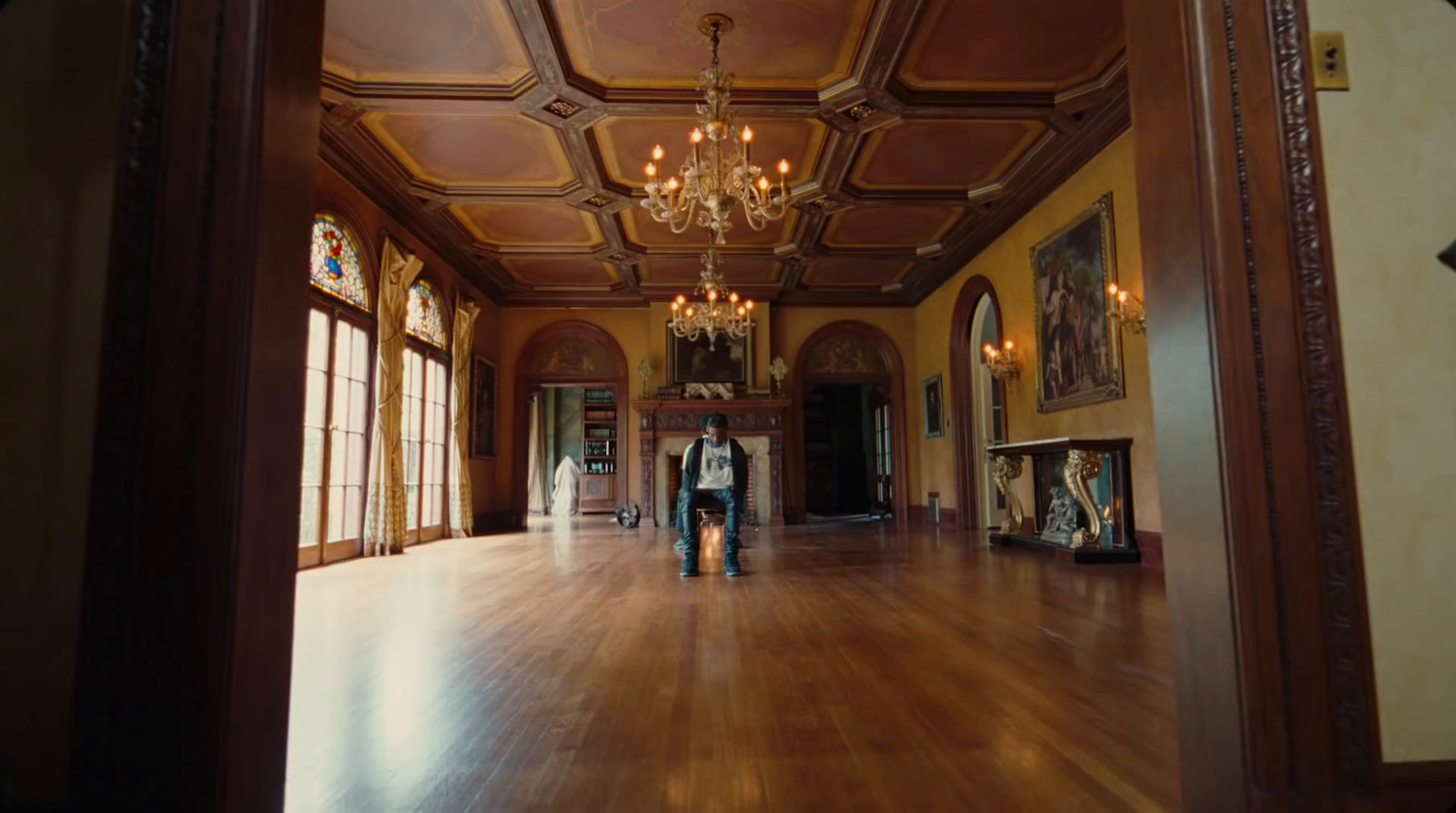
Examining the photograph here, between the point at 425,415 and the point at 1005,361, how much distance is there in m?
6.98

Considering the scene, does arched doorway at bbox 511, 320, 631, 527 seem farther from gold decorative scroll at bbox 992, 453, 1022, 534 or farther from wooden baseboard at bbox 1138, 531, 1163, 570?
wooden baseboard at bbox 1138, 531, 1163, 570

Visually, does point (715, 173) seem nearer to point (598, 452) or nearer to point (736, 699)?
point (736, 699)

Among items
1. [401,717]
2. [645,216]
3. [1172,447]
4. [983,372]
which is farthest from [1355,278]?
[983,372]

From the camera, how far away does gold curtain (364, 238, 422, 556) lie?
24.2 feet

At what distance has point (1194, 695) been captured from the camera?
1.38 metres

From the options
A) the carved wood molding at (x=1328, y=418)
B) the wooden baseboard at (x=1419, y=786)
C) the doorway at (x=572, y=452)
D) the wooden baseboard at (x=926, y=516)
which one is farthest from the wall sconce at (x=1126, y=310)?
the doorway at (x=572, y=452)

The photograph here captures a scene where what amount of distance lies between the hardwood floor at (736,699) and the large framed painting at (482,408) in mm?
6009

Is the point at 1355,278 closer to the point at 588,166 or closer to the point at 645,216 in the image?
the point at 588,166

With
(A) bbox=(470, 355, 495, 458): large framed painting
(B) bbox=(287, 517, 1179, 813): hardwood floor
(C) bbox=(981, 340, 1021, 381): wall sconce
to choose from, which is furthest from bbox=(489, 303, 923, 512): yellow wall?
(B) bbox=(287, 517, 1179, 813): hardwood floor

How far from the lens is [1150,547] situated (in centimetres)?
597

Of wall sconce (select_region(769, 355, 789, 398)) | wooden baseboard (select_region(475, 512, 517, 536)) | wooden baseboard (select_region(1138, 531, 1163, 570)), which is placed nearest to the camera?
wooden baseboard (select_region(1138, 531, 1163, 570))

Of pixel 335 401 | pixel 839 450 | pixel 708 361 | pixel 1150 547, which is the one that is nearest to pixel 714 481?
pixel 1150 547

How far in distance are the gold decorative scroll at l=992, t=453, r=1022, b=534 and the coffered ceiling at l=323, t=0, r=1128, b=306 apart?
2.78 metres

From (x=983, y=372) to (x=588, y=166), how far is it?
236 inches
